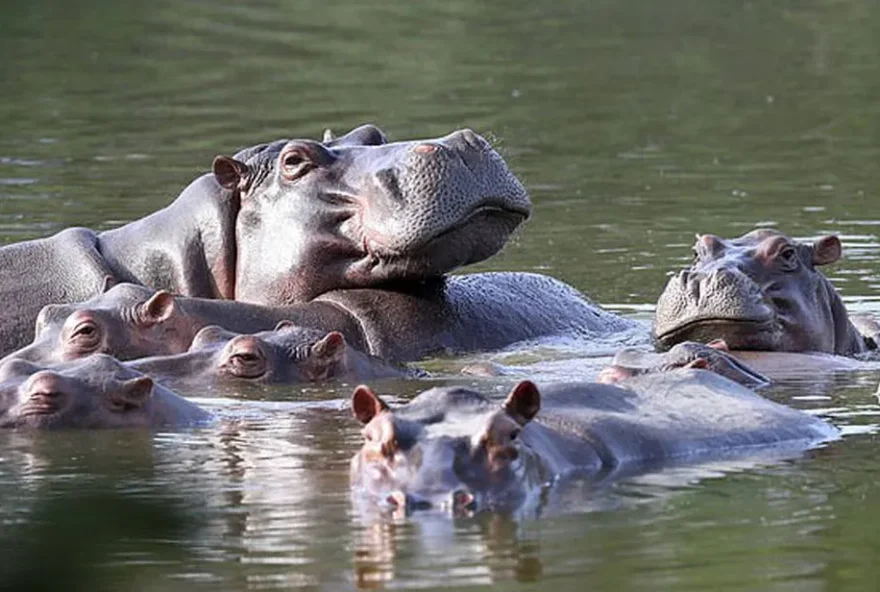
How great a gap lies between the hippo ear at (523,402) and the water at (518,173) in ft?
0.77

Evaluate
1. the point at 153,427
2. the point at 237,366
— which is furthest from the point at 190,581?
the point at 237,366

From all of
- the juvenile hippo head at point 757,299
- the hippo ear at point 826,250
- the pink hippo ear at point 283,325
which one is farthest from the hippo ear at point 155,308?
the hippo ear at point 826,250

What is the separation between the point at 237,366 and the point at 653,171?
8859 millimetres

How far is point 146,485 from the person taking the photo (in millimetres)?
5863

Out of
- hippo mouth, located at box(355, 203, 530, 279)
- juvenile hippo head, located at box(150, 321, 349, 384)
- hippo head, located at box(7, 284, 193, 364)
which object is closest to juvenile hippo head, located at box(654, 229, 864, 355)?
hippo mouth, located at box(355, 203, 530, 279)

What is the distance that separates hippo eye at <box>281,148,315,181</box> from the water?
1062 mm

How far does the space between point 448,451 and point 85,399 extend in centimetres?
216

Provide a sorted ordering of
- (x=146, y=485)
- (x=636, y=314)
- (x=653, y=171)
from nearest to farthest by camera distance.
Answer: (x=146, y=485) < (x=636, y=314) < (x=653, y=171)

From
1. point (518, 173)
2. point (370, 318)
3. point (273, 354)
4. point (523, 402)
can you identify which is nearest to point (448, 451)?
point (523, 402)

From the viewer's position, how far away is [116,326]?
8461mm

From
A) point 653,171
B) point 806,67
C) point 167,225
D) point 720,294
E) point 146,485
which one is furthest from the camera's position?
point 806,67

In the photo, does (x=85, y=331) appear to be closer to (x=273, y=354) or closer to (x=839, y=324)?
(x=273, y=354)

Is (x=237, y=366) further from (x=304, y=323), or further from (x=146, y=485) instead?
(x=146, y=485)

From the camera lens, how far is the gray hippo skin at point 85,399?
7023 mm
